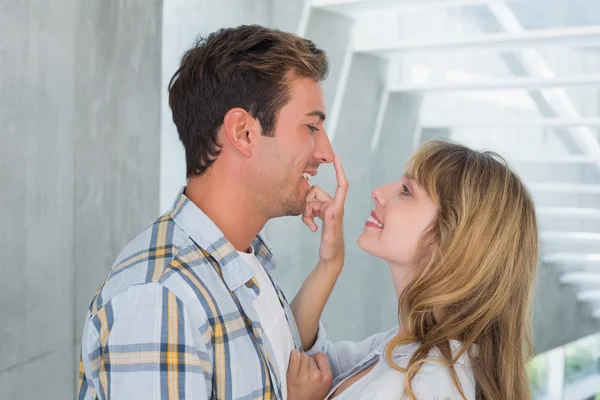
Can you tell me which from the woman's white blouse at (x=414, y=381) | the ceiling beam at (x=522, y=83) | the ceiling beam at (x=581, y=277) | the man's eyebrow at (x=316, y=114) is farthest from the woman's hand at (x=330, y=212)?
the ceiling beam at (x=581, y=277)

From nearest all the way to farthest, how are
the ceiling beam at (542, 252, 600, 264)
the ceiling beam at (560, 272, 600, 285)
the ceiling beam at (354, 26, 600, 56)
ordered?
Result: the ceiling beam at (354, 26, 600, 56), the ceiling beam at (542, 252, 600, 264), the ceiling beam at (560, 272, 600, 285)

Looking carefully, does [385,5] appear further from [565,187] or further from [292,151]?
[292,151]

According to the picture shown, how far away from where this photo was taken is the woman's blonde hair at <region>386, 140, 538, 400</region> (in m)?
1.58

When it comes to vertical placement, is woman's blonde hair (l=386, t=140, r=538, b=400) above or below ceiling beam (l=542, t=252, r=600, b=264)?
above

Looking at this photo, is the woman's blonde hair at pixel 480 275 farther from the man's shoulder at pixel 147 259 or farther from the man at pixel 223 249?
the man's shoulder at pixel 147 259

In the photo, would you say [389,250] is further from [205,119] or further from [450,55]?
[450,55]

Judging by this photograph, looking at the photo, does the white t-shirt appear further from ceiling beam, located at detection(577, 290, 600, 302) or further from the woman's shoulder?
ceiling beam, located at detection(577, 290, 600, 302)

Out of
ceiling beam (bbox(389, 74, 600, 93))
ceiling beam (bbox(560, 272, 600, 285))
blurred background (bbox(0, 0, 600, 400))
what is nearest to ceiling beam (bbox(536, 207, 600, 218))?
blurred background (bbox(0, 0, 600, 400))

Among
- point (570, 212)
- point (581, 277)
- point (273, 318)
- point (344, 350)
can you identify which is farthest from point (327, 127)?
point (581, 277)

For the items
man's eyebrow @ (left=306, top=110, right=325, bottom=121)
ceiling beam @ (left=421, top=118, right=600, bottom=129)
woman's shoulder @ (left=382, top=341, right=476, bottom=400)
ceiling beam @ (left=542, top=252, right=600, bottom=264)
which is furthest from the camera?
ceiling beam @ (left=542, top=252, right=600, bottom=264)

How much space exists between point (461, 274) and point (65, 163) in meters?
1.25

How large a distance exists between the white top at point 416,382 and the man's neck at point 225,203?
0.40 metres

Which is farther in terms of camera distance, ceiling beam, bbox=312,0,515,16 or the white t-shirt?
ceiling beam, bbox=312,0,515,16


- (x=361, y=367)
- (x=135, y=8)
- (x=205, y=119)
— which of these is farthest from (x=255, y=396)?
(x=135, y=8)
